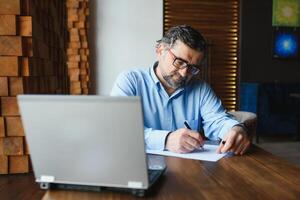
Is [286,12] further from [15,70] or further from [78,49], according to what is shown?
[15,70]

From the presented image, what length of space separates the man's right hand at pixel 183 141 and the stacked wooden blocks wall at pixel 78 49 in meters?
2.69

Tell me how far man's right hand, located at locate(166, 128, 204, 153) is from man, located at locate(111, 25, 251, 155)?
0.21m

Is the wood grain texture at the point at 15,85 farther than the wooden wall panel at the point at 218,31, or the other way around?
the wooden wall panel at the point at 218,31

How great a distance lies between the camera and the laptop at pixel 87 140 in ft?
2.28

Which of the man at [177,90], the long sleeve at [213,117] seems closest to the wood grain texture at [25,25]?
the man at [177,90]

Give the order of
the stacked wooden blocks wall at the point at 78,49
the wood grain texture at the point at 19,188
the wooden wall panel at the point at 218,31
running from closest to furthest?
the wood grain texture at the point at 19,188, the stacked wooden blocks wall at the point at 78,49, the wooden wall panel at the point at 218,31

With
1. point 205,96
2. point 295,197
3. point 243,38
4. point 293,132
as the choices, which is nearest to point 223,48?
point 243,38

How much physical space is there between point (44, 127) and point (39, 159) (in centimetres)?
9

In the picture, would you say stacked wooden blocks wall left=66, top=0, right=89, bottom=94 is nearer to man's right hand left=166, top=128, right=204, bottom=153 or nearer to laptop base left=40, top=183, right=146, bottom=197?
man's right hand left=166, top=128, right=204, bottom=153

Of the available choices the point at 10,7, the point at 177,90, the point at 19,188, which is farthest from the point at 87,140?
the point at 177,90

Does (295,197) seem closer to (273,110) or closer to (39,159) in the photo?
(39,159)

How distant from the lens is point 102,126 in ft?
2.32

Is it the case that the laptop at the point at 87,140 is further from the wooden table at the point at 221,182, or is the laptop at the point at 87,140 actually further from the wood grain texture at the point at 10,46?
the wood grain texture at the point at 10,46

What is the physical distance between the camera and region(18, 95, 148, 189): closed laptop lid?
696 millimetres
